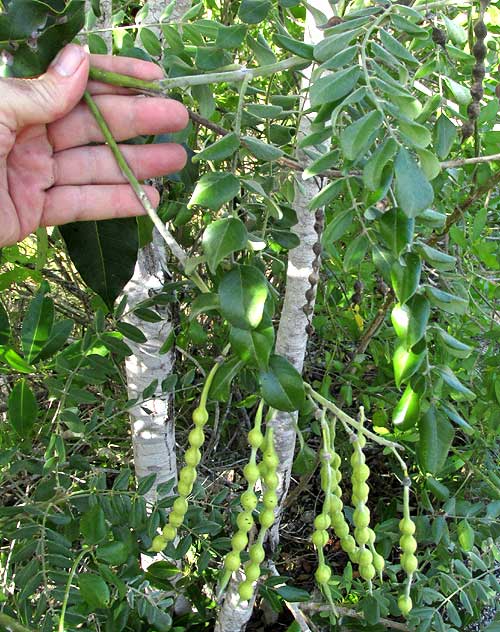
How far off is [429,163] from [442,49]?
48 centimetres

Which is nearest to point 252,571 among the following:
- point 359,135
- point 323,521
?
point 323,521

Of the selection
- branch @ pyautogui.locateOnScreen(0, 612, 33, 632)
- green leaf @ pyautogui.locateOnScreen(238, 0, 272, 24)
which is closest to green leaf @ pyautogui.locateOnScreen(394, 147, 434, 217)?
green leaf @ pyautogui.locateOnScreen(238, 0, 272, 24)

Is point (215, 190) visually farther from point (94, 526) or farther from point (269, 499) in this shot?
point (94, 526)

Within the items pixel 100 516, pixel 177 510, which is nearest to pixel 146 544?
pixel 100 516

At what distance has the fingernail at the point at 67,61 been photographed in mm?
834

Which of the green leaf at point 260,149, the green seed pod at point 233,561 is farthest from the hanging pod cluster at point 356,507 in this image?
the green leaf at point 260,149

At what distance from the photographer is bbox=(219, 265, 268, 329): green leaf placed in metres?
0.67

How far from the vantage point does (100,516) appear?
3.48 ft

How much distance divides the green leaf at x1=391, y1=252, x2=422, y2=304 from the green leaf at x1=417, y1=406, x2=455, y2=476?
0.19 m

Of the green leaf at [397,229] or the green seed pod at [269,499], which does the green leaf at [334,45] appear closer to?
the green leaf at [397,229]

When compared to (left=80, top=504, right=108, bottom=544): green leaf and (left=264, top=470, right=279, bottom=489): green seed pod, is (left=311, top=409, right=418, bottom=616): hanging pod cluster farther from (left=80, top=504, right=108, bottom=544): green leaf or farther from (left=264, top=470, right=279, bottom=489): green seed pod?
(left=80, top=504, right=108, bottom=544): green leaf

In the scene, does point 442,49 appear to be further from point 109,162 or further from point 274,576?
point 274,576

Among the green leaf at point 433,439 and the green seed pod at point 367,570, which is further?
the green seed pod at point 367,570

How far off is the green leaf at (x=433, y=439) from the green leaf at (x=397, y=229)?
24cm
